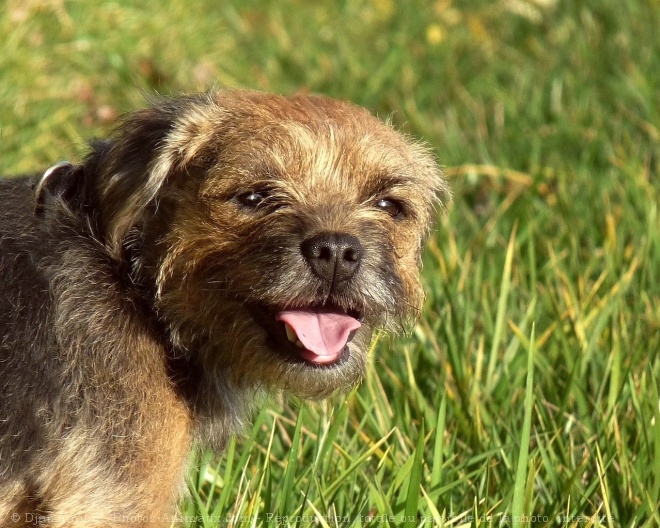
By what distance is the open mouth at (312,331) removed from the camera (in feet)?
10.6

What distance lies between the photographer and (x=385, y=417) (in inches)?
157

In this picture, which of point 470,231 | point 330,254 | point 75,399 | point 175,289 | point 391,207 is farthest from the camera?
point 470,231

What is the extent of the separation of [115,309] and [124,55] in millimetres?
4143

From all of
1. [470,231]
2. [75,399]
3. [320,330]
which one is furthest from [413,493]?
[470,231]

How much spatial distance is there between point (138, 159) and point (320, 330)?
29.1 inches

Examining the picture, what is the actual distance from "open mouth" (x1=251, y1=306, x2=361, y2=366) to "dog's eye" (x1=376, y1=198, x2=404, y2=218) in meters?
0.43

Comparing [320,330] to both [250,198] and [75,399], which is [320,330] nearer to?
[250,198]

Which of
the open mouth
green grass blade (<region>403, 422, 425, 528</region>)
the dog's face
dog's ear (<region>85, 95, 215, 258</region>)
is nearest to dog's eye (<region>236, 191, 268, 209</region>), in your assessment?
the dog's face

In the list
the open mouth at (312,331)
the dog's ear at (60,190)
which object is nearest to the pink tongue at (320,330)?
the open mouth at (312,331)

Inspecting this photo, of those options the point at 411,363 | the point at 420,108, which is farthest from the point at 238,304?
the point at 420,108

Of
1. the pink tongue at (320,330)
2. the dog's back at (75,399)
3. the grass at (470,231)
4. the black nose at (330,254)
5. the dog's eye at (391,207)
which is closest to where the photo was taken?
the dog's back at (75,399)

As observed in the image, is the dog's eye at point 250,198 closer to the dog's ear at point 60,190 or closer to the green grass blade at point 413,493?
the dog's ear at point 60,190

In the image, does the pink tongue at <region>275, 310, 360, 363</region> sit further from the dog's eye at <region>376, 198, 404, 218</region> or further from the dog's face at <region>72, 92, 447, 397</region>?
the dog's eye at <region>376, 198, 404, 218</region>

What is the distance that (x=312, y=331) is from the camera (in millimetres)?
3264
